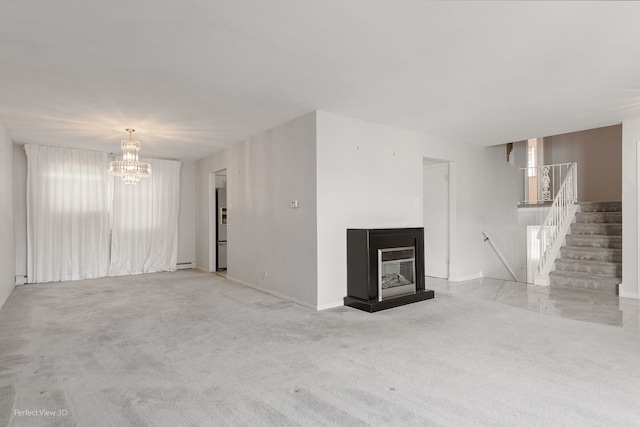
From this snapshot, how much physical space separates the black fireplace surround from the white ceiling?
162 cm

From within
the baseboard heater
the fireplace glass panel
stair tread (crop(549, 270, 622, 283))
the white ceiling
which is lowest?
the baseboard heater

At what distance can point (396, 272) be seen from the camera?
5.03m

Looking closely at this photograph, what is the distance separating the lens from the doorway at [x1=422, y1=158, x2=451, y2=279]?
6.65 metres

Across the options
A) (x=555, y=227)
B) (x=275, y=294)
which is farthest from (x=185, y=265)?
(x=555, y=227)

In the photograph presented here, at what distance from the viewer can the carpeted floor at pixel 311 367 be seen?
217 cm

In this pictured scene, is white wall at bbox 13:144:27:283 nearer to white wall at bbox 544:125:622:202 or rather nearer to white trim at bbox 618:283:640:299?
white trim at bbox 618:283:640:299

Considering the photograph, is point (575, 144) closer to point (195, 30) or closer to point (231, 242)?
point (231, 242)

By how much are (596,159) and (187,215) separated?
9316 mm

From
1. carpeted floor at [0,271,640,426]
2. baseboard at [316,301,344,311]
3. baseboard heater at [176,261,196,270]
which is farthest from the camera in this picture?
baseboard heater at [176,261,196,270]

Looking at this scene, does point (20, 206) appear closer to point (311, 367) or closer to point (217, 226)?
point (217, 226)

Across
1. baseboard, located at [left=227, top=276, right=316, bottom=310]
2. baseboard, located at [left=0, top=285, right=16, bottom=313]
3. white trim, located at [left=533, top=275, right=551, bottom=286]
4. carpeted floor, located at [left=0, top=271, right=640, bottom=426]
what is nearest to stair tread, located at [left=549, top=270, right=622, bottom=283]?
white trim, located at [left=533, top=275, right=551, bottom=286]

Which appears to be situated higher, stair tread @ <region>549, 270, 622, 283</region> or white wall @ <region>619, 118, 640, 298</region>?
white wall @ <region>619, 118, 640, 298</region>

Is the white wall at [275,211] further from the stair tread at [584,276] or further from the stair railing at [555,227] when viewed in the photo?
the stair tread at [584,276]

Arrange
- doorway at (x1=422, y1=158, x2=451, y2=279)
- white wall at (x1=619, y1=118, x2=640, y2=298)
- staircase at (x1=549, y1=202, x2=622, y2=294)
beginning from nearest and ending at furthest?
white wall at (x1=619, y1=118, x2=640, y2=298), staircase at (x1=549, y1=202, x2=622, y2=294), doorway at (x1=422, y1=158, x2=451, y2=279)
